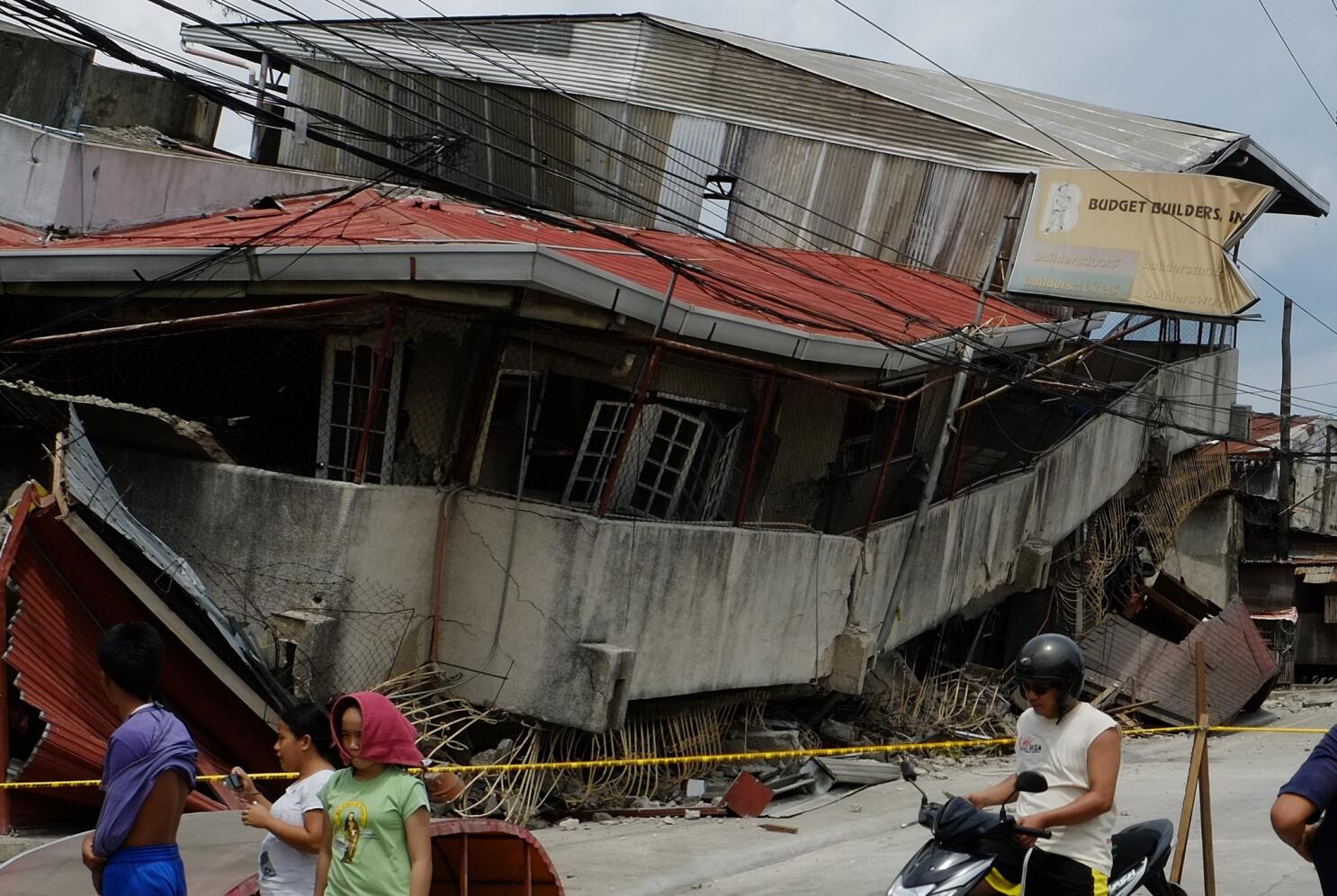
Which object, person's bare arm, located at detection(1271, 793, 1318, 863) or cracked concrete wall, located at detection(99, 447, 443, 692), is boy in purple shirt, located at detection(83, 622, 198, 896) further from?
cracked concrete wall, located at detection(99, 447, 443, 692)

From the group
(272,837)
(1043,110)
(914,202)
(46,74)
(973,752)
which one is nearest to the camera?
(272,837)

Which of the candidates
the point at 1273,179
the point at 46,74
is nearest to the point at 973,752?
the point at 46,74

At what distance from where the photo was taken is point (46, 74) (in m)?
15.9

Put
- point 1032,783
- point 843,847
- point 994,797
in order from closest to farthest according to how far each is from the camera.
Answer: point 1032,783, point 994,797, point 843,847

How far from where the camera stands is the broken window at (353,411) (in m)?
10.6

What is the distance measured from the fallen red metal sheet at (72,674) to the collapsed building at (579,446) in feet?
0.85

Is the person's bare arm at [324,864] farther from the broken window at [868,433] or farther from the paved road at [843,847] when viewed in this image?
the broken window at [868,433]

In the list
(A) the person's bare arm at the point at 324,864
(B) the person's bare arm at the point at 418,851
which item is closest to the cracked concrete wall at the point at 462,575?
(A) the person's bare arm at the point at 324,864

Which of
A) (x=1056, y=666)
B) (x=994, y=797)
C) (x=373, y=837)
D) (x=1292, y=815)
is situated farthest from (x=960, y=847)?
(x=373, y=837)

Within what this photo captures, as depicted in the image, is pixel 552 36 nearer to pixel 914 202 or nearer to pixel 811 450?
pixel 914 202

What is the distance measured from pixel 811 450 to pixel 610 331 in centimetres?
379

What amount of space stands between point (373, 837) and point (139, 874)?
30.8 inches

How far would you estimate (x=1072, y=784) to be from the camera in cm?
539

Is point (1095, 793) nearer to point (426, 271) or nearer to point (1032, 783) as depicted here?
point (1032, 783)
